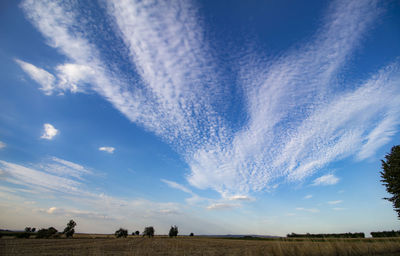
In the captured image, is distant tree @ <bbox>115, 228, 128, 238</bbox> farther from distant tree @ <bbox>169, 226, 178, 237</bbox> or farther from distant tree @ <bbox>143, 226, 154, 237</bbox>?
distant tree @ <bbox>169, 226, 178, 237</bbox>

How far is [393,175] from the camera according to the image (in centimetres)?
2511

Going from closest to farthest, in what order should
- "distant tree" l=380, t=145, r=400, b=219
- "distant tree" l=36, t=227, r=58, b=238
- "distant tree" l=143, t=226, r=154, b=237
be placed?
"distant tree" l=380, t=145, r=400, b=219, "distant tree" l=36, t=227, r=58, b=238, "distant tree" l=143, t=226, r=154, b=237

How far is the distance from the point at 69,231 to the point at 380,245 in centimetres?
10090

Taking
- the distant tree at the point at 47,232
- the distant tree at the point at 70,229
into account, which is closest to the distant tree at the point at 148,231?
the distant tree at the point at 70,229

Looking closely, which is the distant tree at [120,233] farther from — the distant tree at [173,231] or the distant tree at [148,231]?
the distant tree at [173,231]

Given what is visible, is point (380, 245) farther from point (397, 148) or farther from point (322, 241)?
point (397, 148)

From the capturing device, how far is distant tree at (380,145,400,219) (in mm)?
24391

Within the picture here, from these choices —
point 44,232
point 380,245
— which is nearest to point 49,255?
point 380,245

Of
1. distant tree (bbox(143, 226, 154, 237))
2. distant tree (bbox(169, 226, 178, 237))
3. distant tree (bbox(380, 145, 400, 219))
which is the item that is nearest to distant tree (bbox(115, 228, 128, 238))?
distant tree (bbox(143, 226, 154, 237))

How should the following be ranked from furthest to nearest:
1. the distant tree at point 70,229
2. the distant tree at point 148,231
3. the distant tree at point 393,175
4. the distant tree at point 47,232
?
1. the distant tree at point 148,231
2. the distant tree at point 70,229
3. the distant tree at point 47,232
4. the distant tree at point 393,175

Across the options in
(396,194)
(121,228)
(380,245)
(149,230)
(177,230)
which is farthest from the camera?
(177,230)

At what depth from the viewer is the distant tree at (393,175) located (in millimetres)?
24391

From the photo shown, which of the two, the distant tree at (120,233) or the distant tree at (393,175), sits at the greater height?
the distant tree at (393,175)

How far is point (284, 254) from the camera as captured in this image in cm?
956
